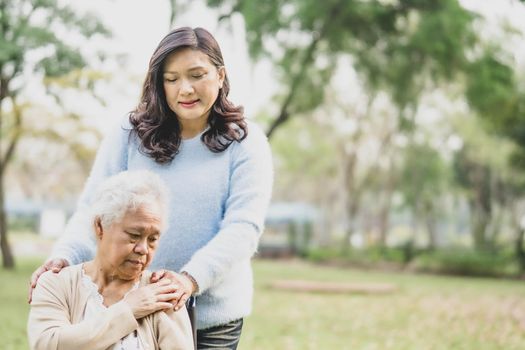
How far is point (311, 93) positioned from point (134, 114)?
18186 millimetres

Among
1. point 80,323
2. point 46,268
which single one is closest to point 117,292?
point 80,323

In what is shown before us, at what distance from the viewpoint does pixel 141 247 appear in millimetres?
2242

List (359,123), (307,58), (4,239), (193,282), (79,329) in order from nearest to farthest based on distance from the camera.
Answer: (79,329) < (193,282) < (307,58) < (4,239) < (359,123)

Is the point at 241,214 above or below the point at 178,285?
above

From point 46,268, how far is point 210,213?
1.91 feet

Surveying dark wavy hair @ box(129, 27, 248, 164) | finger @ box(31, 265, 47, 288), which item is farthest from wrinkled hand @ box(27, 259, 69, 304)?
dark wavy hair @ box(129, 27, 248, 164)

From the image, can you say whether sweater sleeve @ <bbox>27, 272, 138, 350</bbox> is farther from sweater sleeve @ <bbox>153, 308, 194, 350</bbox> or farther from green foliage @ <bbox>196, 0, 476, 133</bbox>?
green foliage @ <bbox>196, 0, 476, 133</bbox>

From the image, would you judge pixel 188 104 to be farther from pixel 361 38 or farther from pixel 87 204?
pixel 361 38

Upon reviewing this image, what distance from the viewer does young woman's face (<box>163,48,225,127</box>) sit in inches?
99.0

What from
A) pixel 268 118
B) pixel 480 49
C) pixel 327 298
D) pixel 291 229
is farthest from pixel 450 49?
pixel 291 229

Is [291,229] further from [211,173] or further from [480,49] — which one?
[211,173]

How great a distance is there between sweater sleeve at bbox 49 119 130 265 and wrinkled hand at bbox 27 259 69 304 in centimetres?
4

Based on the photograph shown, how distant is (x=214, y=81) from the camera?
101 inches

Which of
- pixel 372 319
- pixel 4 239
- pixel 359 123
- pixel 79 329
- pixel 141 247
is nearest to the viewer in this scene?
pixel 79 329
